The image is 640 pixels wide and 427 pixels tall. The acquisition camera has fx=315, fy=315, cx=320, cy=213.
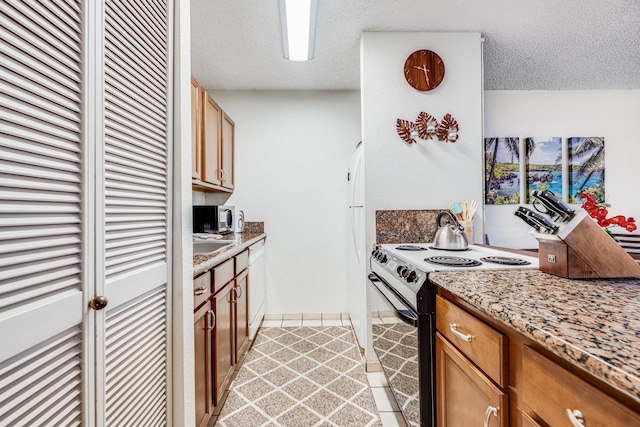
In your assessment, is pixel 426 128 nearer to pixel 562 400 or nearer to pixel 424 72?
pixel 424 72

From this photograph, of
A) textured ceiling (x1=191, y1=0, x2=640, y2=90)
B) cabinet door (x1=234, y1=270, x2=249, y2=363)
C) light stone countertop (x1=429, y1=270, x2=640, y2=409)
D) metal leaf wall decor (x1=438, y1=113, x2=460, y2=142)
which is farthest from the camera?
metal leaf wall decor (x1=438, y1=113, x2=460, y2=142)

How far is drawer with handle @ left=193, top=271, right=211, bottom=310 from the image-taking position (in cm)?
142

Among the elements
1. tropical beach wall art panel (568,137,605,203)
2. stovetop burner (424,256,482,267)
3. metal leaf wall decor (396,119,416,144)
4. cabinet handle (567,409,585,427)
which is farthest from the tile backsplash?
tropical beach wall art panel (568,137,605,203)

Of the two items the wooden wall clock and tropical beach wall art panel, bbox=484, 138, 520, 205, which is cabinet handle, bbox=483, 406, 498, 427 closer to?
the wooden wall clock

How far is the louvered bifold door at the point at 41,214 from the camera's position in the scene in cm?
55

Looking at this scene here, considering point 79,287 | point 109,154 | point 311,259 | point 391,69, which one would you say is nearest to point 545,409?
point 79,287

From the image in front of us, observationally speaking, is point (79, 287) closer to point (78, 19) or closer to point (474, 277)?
point (78, 19)

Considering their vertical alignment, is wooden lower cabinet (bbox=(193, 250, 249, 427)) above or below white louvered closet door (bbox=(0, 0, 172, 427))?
below

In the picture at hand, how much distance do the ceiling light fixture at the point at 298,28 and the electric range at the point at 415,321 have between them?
5.21ft

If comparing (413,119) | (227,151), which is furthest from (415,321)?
(227,151)

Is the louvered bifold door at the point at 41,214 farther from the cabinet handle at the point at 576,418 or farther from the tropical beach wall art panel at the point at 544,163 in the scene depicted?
the tropical beach wall art panel at the point at 544,163

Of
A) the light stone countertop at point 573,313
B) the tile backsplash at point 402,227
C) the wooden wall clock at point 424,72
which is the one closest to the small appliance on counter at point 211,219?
the tile backsplash at point 402,227

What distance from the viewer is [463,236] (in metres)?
1.90

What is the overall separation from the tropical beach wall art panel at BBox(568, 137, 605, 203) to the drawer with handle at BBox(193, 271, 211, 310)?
140 inches
